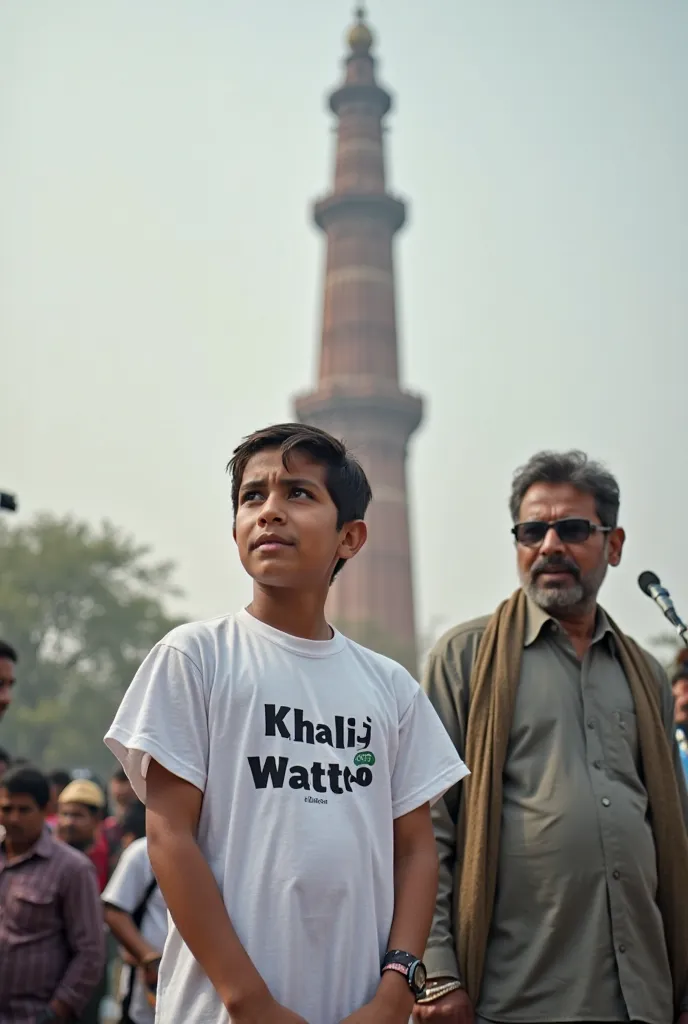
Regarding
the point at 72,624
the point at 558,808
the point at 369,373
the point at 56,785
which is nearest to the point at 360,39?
the point at 369,373

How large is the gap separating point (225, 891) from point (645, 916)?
47.2 inches

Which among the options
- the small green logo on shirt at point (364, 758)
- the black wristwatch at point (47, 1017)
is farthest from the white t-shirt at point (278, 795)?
the black wristwatch at point (47, 1017)

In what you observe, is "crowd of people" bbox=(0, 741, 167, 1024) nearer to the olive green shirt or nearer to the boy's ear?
the olive green shirt

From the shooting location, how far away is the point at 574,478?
3014 millimetres

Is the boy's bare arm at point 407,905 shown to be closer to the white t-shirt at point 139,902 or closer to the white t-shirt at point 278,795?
the white t-shirt at point 278,795

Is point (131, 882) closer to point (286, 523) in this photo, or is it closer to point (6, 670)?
point (6, 670)

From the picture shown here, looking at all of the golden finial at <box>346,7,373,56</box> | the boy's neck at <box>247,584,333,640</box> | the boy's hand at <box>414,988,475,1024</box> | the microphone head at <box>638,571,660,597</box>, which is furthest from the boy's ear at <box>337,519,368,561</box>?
the golden finial at <box>346,7,373,56</box>

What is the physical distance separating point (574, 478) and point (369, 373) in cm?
3894

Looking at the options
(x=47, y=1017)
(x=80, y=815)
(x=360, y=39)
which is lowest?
(x=47, y=1017)

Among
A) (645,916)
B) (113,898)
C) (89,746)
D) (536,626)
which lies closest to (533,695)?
(536,626)

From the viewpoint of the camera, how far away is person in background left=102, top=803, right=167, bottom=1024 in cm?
418

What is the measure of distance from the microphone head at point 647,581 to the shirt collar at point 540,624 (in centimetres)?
16

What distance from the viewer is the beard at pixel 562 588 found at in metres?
2.91

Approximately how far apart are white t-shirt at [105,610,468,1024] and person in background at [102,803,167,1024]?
2.41 meters
